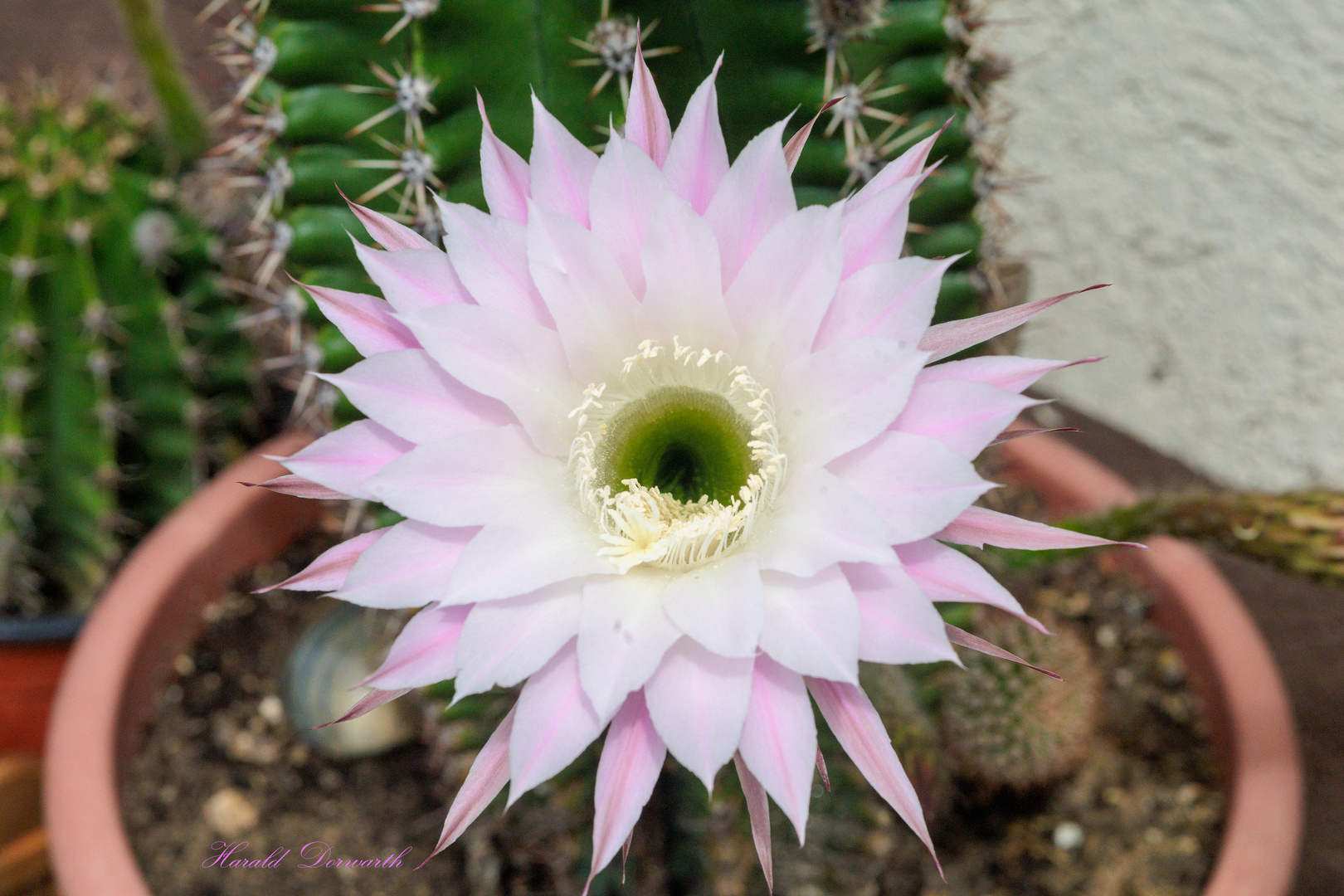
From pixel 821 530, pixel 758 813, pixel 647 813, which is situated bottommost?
pixel 647 813

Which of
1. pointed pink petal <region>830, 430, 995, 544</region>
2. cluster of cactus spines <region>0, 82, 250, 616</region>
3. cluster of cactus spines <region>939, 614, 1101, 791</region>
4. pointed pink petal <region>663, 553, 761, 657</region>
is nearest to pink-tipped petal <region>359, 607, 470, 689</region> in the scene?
pointed pink petal <region>663, 553, 761, 657</region>

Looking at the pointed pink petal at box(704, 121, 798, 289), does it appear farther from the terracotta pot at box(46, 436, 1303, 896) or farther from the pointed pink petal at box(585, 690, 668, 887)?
the terracotta pot at box(46, 436, 1303, 896)

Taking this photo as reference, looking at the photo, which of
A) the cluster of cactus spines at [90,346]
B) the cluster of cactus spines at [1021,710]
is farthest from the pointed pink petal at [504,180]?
the cluster of cactus spines at [90,346]

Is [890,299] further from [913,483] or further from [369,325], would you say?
[369,325]

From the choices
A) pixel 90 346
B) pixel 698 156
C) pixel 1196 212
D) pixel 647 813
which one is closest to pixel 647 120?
Result: pixel 698 156

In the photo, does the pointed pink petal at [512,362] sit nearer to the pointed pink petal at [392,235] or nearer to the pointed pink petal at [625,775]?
the pointed pink petal at [392,235]
